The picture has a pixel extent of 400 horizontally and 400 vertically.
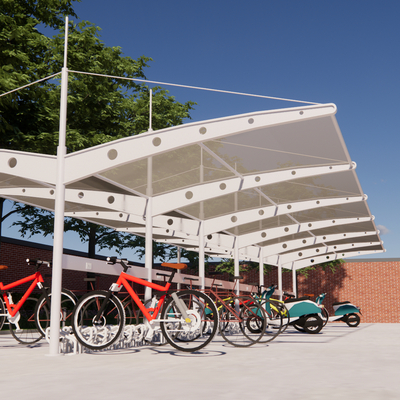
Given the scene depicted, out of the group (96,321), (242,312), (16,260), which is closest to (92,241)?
(16,260)

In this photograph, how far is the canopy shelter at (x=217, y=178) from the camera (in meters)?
7.95

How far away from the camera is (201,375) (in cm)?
517

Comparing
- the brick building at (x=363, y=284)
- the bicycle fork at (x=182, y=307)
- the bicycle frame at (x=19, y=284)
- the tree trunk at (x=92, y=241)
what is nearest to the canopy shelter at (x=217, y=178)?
the bicycle frame at (x=19, y=284)

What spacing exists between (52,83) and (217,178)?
10040 mm

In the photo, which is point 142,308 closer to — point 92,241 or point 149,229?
point 149,229

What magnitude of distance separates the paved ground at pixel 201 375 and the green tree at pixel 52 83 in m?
9.66

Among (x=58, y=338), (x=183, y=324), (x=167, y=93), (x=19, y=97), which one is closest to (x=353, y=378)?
(x=183, y=324)

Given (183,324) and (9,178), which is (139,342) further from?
(9,178)

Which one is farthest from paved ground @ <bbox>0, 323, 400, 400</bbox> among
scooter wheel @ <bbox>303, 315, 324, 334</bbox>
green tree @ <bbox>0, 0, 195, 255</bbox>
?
green tree @ <bbox>0, 0, 195, 255</bbox>

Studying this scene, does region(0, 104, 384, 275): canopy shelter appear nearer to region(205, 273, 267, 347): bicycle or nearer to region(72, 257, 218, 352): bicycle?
region(72, 257, 218, 352): bicycle

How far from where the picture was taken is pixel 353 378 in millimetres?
5109

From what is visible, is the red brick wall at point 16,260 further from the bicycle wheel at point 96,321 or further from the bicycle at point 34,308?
the bicycle wheel at point 96,321

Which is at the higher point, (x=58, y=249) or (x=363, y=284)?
(x=363, y=284)

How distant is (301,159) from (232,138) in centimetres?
215
